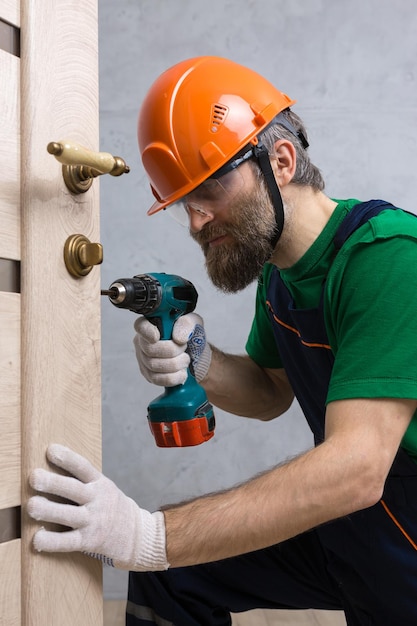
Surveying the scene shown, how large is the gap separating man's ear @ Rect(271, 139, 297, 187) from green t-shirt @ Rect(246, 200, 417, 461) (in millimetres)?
145

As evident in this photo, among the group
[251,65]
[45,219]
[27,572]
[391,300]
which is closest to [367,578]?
[391,300]

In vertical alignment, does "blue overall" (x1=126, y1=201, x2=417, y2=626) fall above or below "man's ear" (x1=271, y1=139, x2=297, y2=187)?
below

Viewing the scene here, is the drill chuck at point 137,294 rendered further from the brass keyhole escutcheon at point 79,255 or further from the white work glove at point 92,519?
the white work glove at point 92,519

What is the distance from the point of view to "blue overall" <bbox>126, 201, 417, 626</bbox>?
4.67 feet

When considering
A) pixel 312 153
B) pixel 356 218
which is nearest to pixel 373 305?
pixel 356 218

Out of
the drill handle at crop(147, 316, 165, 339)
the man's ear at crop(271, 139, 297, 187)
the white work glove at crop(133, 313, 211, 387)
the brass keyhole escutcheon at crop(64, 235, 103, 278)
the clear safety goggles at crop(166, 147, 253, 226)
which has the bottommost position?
the white work glove at crop(133, 313, 211, 387)

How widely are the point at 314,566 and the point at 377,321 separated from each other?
29.3 inches

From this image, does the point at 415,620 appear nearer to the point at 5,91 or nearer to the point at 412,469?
the point at 412,469

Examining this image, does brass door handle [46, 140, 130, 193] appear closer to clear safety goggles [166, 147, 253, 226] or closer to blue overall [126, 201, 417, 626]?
clear safety goggles [166, 147, 253, 226]

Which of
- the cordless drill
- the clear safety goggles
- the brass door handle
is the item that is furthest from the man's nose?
the brass door handle

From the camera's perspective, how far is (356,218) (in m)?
1.42

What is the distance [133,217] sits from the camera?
2764 millimetres

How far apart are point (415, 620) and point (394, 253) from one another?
0.79m

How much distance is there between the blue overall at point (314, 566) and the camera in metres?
1.42
